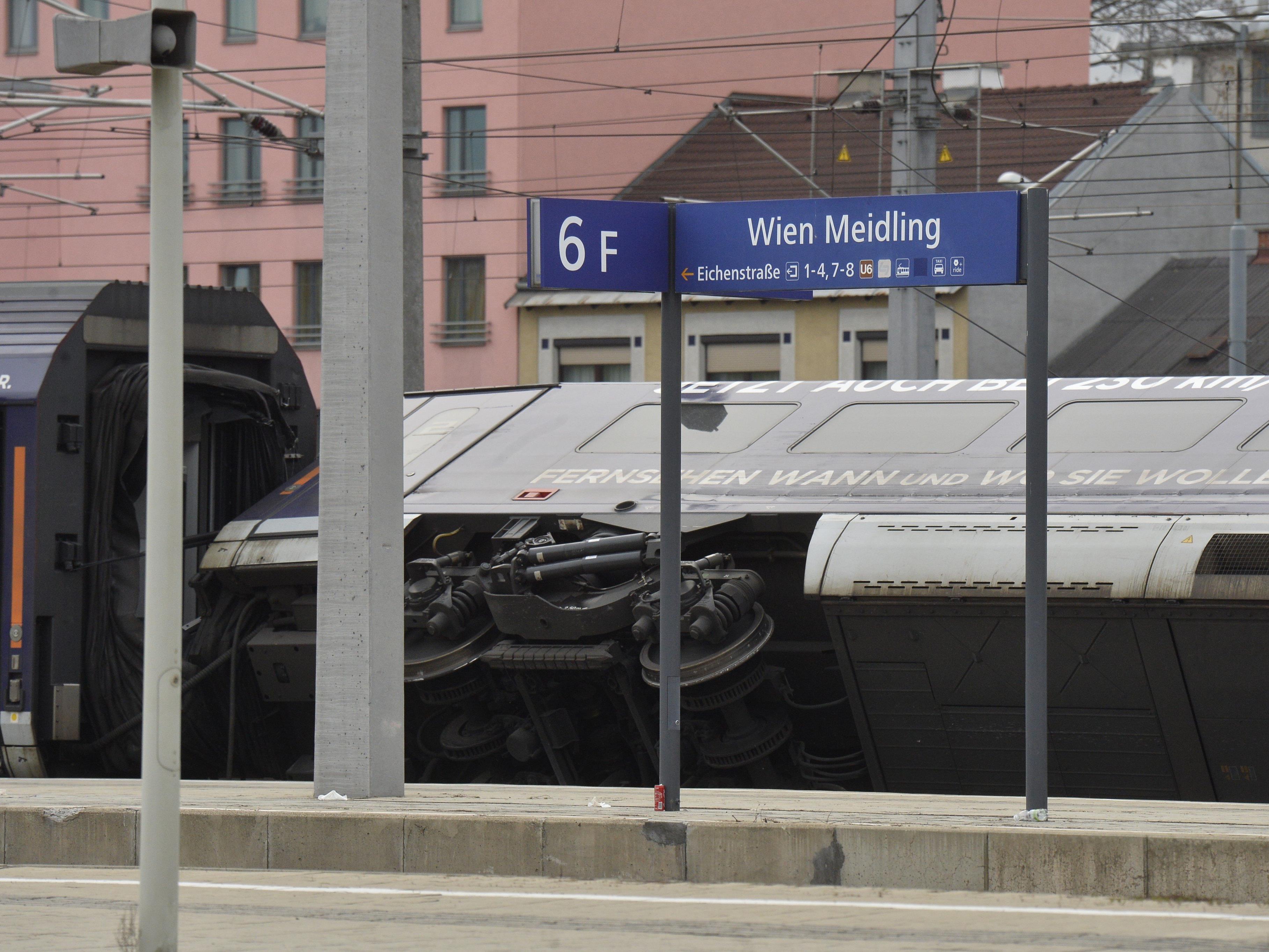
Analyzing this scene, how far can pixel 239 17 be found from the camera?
4291 centimetres

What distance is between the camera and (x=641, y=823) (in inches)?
315

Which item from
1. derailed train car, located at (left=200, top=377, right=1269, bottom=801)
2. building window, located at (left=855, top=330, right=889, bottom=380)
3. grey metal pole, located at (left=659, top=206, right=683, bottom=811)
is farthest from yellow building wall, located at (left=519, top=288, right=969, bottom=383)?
grey metal pole, located at (left=659, top=206, right=683, bottom=811)

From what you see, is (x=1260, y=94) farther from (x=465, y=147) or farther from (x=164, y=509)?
(x=164, y=509)

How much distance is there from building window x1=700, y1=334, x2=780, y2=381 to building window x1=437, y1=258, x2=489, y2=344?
5960mm

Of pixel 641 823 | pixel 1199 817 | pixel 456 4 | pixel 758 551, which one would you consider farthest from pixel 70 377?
pixel 456 4

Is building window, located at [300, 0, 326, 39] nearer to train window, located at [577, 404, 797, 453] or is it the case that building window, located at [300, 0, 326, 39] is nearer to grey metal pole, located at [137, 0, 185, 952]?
train window, located at [577, 404, 797, 453]

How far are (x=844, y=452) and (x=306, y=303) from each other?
32.2 meters

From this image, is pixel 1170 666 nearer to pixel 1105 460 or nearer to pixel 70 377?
pixel 1105 460

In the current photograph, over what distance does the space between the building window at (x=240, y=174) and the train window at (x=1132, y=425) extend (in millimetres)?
33549

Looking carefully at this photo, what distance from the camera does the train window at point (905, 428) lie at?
36.2 ft

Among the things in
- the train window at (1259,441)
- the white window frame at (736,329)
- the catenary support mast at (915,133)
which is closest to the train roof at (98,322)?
the train window at (1259,441)

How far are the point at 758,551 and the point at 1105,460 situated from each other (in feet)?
6.57

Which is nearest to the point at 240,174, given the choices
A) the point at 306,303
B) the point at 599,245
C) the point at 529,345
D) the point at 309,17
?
the point at 306,303

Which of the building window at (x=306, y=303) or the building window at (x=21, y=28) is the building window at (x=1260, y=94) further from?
the building window at (x=21, y=28)
